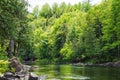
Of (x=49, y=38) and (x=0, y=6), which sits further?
(x=49, y=38)

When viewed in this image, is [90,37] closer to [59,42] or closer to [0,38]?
[59,42]

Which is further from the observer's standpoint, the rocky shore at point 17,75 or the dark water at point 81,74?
the dark water at point 81,74

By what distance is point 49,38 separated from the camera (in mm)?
116750

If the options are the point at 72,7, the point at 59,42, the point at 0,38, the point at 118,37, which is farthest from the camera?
the point at 72,7

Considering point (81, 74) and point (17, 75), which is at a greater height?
point (17, 75)

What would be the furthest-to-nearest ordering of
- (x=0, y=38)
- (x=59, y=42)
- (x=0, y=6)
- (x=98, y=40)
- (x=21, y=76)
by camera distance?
1. (x=59, y=42)
2. (x=98, y=40)
3. (x=21, y=76)
4. (x=0, y=38)
5. (x=0, y=6)

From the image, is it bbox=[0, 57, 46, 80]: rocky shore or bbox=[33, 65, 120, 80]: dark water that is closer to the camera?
bbox=[0, 57, 46, 80]: rocky shore

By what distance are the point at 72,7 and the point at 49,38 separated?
232ft

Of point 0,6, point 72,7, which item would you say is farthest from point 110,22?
point 72,7

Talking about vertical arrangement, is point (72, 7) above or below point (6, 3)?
above

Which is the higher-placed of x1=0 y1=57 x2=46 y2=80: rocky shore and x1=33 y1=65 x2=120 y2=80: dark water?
x1=0 y1=57 x2=46 y2=80: rocky shore

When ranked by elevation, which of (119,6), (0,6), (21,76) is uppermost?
(119,6)

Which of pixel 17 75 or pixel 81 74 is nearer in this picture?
pixel 17 75

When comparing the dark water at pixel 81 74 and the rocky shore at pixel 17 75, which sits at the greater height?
the rocky shore at pixel 17 75
